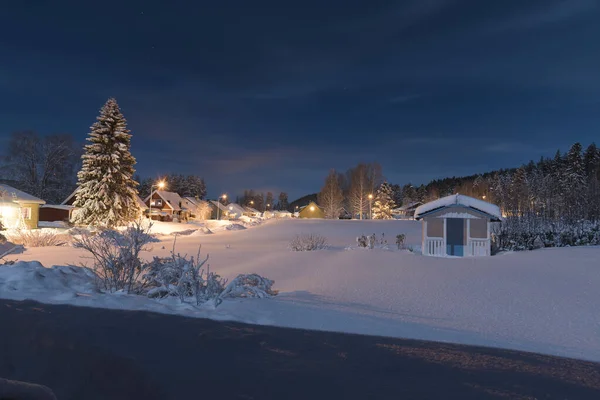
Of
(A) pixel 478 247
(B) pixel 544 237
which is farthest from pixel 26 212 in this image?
(B) pixel 544 237

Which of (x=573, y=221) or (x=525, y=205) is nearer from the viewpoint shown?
(x=573, y=221)

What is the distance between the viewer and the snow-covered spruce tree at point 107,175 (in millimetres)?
34812

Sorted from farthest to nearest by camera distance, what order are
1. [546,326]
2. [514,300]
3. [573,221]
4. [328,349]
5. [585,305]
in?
[573,221]
[514,300]
[585,305]
[546,326]
[328,349]

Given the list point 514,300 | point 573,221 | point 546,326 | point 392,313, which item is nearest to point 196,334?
point 392,313

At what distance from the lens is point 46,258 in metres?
18.0

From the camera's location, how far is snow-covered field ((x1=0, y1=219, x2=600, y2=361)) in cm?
812

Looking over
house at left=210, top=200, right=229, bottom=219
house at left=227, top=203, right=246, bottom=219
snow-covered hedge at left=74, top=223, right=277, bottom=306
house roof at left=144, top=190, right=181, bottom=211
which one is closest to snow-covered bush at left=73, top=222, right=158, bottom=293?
snow-covered hedge at left=74, top=223, right=277, bottom=306

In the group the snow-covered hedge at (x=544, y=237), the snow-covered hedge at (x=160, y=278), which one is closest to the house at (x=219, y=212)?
the snow-covered hedge at (x=544, y=237)

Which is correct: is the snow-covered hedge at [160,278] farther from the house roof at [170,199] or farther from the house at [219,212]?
the house at [219,212]

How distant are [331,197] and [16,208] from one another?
51486 mm

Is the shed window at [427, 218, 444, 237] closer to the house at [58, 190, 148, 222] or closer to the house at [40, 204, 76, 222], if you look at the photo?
the house at [58, 190, 148, 222]

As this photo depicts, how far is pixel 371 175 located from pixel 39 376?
7070cm

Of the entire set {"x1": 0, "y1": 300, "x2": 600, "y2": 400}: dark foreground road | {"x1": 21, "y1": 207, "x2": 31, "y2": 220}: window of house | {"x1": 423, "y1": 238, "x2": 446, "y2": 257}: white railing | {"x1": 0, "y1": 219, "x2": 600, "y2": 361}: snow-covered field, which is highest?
{"x1": 21, "y1": 207, "x2": 31, "y2": 220}: window of house

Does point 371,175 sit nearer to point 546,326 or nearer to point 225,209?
point 225,209
